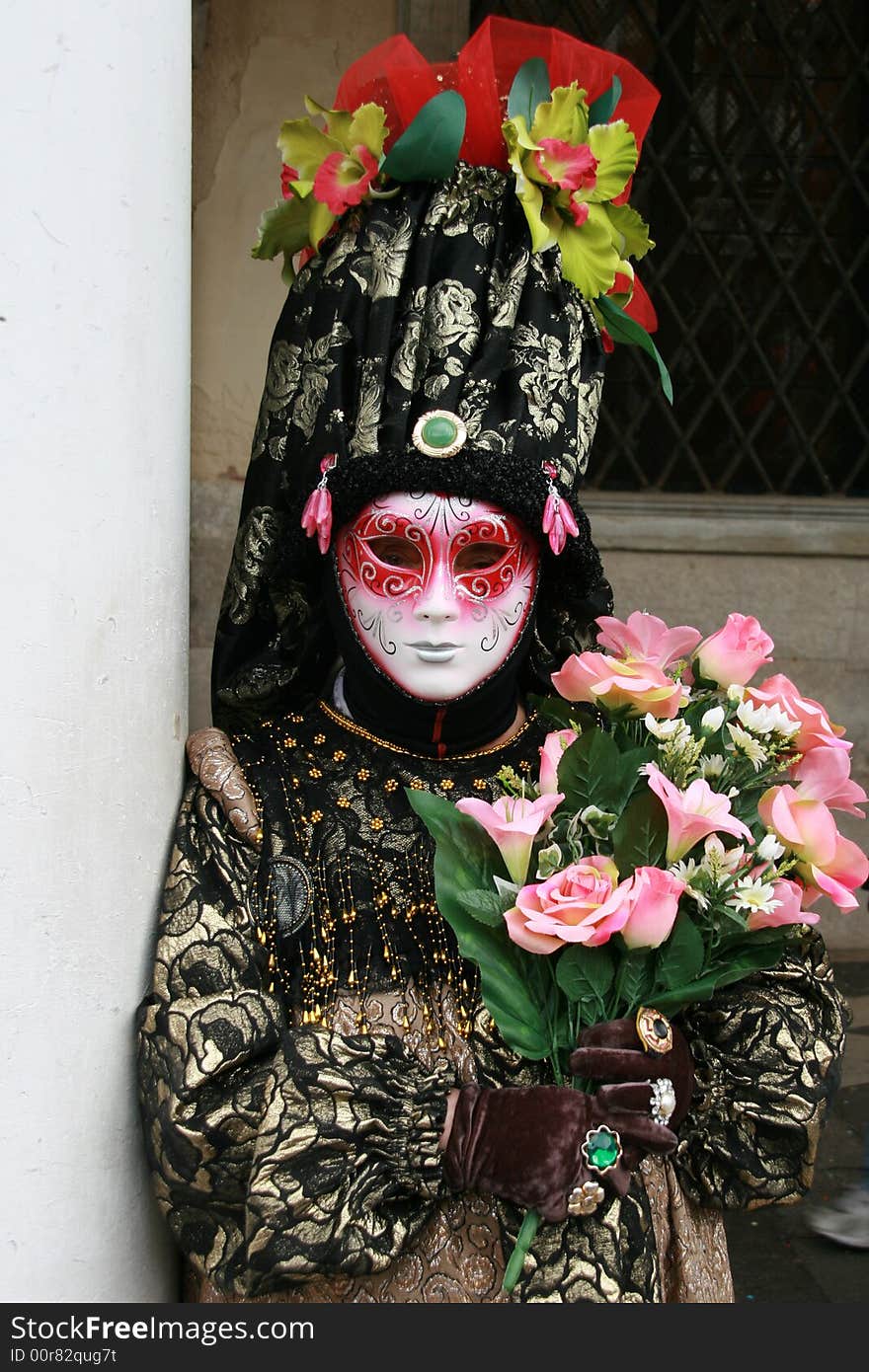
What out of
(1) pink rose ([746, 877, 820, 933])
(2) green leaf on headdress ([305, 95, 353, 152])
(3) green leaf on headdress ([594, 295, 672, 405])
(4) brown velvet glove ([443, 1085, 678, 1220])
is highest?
(2) green leaf on headdress ([305, 95, 353, 152])

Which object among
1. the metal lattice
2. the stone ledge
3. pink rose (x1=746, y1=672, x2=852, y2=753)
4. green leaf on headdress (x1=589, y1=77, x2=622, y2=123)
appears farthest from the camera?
the stone ledge

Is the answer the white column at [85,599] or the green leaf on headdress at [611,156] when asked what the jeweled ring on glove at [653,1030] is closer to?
the white column at [85,599]

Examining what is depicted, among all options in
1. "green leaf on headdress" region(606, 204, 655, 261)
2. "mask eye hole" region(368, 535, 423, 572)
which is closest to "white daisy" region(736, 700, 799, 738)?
"mask eye hole" region(368, 535, 423, 572)

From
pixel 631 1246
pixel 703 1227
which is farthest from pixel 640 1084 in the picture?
pixel 703 1227

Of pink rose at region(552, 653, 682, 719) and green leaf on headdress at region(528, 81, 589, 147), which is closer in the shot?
pink rose at region(552, 653, 682, 719)

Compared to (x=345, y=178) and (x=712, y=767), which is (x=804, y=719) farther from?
(x=345, y=178)

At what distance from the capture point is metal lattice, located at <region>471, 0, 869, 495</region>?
439 cm

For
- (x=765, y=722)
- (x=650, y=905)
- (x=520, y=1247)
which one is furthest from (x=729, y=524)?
(x=520, y=1247)

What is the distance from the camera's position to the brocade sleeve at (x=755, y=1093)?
1799 mm

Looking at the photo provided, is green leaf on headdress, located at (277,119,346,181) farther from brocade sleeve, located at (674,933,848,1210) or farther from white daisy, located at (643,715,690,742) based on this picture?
brocade sleeve, located at (674,933,848,1210)

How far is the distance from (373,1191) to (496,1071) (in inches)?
9.6

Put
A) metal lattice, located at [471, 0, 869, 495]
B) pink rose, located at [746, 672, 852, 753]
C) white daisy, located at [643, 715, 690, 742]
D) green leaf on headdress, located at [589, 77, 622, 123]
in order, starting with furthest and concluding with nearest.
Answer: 1. metal lattice, located at [471, 0, 869, 495]
2. green leaf on headdress, located at [589, 77, 622, 123]
3. pink rose, located at [746, 672, 852, 753]
4. white daisy, located at [643, 715, 690, 742]

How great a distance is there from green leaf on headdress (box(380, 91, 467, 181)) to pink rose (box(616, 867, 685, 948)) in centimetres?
99

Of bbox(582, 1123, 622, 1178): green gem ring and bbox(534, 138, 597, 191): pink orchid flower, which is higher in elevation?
bbox(534, 138, 597, 191): pink orchid flower
